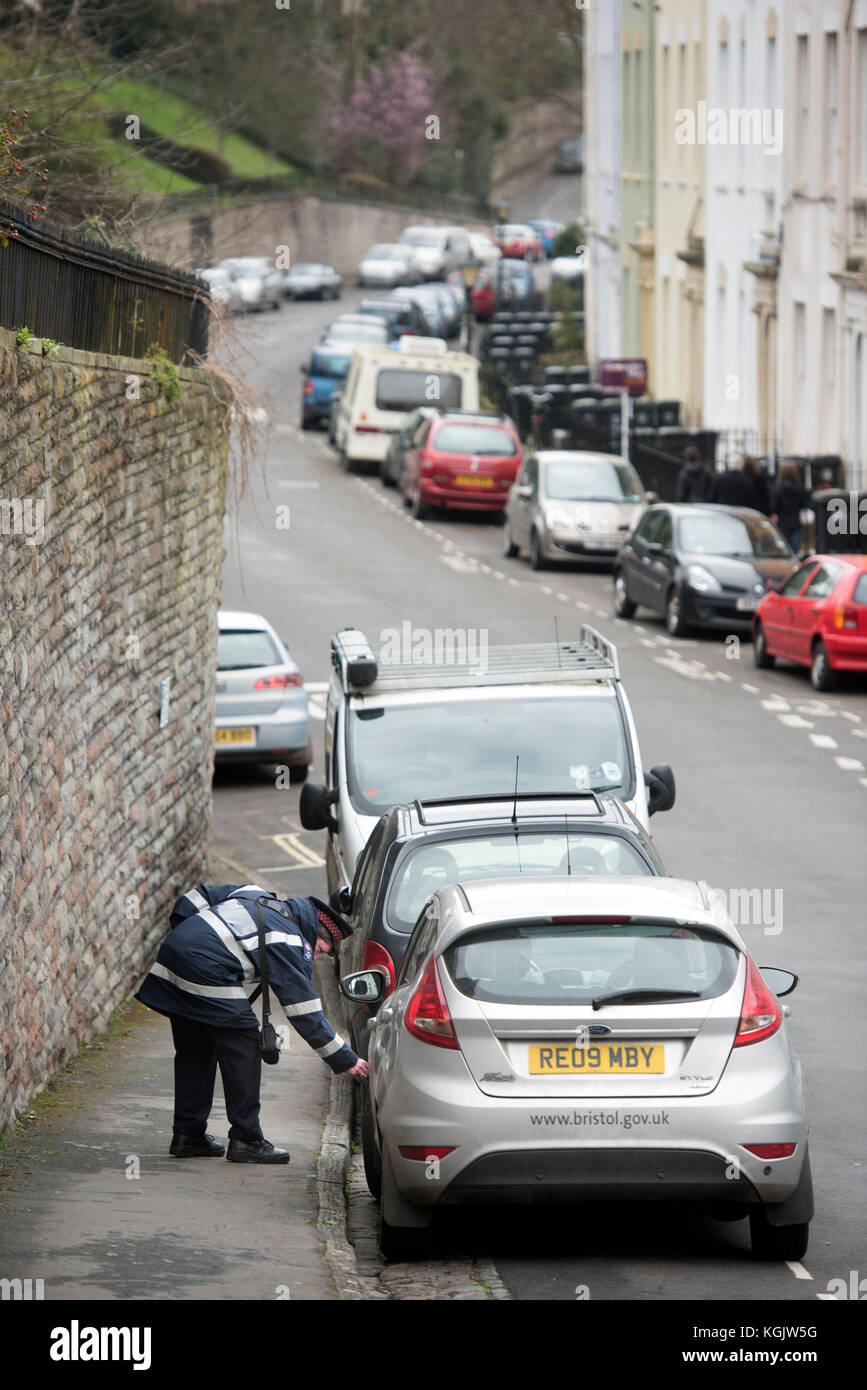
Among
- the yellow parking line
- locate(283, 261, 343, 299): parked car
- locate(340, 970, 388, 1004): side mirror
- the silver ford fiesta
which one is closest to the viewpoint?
the silver ford fiesta

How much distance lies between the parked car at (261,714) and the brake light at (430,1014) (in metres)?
12.8

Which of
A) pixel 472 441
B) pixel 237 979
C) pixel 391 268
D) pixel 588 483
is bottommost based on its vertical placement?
pixel 237 979

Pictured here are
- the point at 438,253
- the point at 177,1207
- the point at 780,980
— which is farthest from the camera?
the point at 438,253

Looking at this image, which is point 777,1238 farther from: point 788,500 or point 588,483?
point 588,483

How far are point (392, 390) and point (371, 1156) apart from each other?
36614 mm

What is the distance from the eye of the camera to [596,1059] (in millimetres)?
7988

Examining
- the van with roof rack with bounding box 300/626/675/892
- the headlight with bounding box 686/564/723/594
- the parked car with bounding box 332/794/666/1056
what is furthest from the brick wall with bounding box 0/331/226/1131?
the headlight with bounding box 686/564/723/594

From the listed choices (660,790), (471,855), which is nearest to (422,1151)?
(471,855)

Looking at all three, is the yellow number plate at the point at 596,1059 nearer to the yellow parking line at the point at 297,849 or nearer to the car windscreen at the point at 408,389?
the yellow parking line at the point at 297,849

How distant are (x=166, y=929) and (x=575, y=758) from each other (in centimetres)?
377

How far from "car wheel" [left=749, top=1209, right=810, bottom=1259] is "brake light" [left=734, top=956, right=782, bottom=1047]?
66 cm

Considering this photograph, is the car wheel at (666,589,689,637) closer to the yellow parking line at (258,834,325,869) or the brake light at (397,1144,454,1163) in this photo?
the yellow parking line at (258,834,325,869)

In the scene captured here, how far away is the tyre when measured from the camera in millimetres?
25234

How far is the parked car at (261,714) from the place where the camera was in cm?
2119
